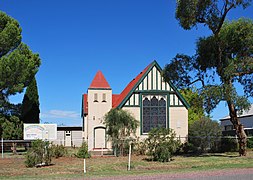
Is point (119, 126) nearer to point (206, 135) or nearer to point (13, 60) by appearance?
point (206, 135)

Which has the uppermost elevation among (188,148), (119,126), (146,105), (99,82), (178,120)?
(99,82)

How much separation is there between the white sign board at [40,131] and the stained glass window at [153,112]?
7829mm

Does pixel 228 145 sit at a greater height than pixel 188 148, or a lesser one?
greater

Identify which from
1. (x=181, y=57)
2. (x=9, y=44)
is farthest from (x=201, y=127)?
(x=9, y=44)

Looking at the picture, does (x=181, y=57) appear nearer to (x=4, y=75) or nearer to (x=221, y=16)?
(x=221, y=16)

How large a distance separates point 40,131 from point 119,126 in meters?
6.92

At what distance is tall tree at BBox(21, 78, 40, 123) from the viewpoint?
3766cm

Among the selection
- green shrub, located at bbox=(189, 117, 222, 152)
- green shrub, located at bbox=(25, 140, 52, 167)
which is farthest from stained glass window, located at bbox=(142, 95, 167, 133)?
green shrub, located at bbox=(25, 140, 52, 167)

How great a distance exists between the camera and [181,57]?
1040 inches

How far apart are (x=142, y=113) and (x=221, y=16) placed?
1122 cm

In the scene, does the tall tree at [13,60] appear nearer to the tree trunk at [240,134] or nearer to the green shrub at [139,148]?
the green shrub at [139,148]

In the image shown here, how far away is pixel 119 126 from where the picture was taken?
86.9 ft

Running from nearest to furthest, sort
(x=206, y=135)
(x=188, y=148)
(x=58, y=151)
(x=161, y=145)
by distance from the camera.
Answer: (x=161, y=145), (x=58, y=151), (x=206, y=135), (x=188, y=148)

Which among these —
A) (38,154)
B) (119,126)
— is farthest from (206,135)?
(38,154)
